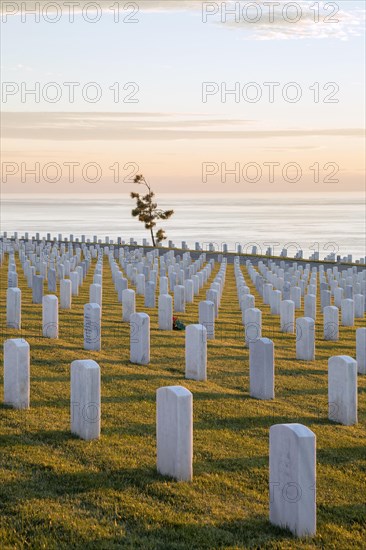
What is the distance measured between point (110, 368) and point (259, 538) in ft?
20.3

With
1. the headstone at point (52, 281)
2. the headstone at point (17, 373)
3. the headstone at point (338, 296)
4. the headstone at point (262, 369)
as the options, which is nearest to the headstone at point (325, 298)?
the headstone at point (338, 296)

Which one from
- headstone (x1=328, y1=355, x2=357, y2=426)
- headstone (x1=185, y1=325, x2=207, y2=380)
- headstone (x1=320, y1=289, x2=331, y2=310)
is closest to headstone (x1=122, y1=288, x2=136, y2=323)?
headstone (x1=185, y1=325, x2=207, y2=380)

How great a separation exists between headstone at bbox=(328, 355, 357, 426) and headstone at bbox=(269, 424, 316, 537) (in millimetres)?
3771

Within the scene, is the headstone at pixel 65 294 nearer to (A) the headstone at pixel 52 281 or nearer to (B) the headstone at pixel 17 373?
(A) the headstone at pixel 52 281

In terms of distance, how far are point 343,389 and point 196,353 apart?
8.21 ft

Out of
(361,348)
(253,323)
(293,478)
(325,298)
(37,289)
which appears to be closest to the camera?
(293,478)

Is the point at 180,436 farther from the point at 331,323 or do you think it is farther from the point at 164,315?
the point at 331,323

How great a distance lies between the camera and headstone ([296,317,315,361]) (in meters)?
14.5

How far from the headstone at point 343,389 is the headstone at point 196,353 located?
7.34 ft

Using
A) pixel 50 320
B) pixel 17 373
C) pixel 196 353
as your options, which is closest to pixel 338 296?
pixel 50 320

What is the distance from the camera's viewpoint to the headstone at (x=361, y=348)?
13570 millimetres

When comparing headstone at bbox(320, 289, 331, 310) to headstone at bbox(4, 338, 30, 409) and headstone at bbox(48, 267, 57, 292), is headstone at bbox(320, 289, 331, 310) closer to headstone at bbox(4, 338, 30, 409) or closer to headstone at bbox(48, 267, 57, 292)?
headstone at bbox(48, 267, 57, 292)

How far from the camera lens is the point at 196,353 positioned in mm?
12258

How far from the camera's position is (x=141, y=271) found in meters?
28.5
